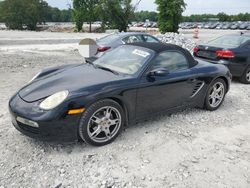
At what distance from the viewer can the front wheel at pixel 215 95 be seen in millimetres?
5117

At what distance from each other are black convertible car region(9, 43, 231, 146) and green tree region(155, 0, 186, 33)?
23674mm

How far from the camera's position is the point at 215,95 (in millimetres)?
5266

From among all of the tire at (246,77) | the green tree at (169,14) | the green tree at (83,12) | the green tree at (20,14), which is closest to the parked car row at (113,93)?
the tire at (246,77)

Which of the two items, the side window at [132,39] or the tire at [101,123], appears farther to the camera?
the side window at [132,39]

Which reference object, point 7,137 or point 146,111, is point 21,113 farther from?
point 146,111

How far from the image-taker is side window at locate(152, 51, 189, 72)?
167 inches

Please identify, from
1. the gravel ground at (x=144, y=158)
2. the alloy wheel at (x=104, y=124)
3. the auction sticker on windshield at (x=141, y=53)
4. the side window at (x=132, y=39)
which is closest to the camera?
the gravel ground at (x=144, y=158)

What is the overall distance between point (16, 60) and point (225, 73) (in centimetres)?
776

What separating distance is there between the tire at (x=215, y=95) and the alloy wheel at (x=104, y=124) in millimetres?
2181

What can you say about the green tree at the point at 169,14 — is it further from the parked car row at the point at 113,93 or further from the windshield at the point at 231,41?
the parked car row at the point at 113,93

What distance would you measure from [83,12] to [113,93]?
3761 cm

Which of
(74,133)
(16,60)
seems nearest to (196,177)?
(74,133)

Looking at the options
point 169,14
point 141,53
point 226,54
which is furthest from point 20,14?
point 141,53

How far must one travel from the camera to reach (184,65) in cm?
466
